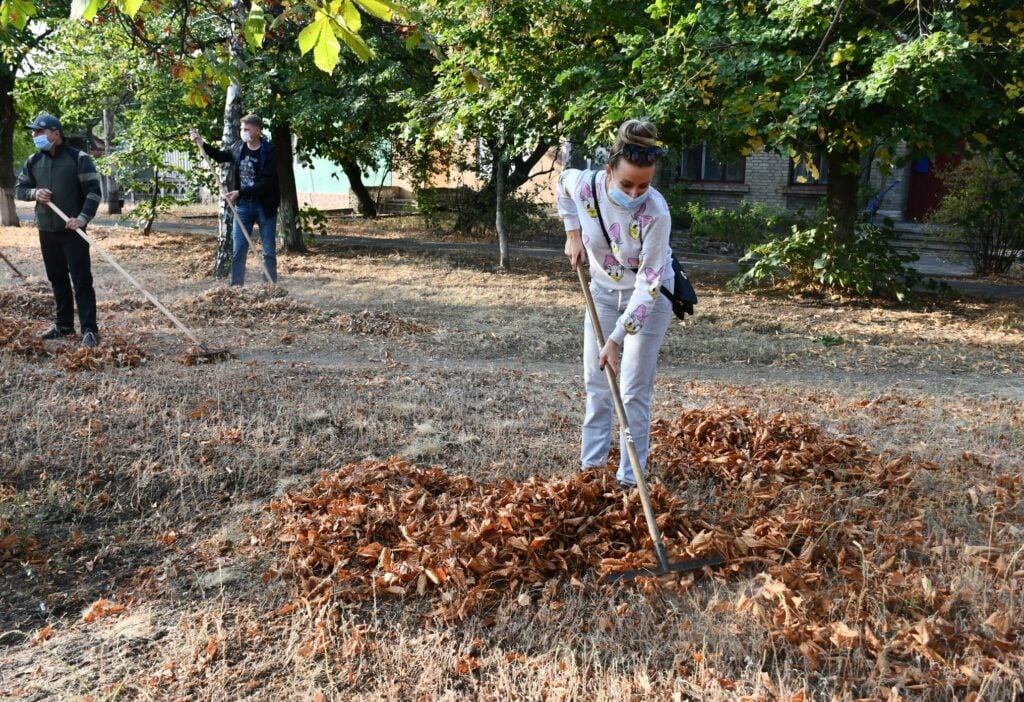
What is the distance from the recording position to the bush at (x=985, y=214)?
13.2m

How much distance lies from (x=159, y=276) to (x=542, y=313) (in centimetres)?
618

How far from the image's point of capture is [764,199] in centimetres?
2084

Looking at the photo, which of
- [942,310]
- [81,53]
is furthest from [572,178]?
[81,53]

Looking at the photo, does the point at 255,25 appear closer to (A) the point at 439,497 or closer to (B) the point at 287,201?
(A) the point at 439,497

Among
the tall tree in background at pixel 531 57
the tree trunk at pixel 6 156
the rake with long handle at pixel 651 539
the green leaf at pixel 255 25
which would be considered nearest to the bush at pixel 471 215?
the tall tree in background at pixel 531 57

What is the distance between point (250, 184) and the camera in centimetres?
1004

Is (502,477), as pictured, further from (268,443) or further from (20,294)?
(20,294)

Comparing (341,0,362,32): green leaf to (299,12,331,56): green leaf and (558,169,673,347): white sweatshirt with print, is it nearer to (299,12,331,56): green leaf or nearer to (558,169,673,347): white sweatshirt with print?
(299,12,331,56): green leaf

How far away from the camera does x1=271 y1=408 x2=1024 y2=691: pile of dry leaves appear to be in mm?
3316

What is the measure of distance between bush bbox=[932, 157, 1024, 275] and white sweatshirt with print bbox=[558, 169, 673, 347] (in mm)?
10881

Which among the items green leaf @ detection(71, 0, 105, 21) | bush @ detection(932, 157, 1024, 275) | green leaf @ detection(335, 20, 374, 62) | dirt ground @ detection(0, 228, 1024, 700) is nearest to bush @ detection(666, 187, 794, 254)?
bush @ detection(932, 157, 1024, 275)

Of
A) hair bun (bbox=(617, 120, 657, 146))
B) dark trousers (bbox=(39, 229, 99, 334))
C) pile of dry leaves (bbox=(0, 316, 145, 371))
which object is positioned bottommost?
pile of dry leaves (bbox=(0, 316, 145, 371))

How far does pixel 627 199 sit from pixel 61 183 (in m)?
5.68

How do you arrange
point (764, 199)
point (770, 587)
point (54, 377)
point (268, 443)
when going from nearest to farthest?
point (770, 587) → point (268, 443) → point (54, 377) → point (764, 199)
